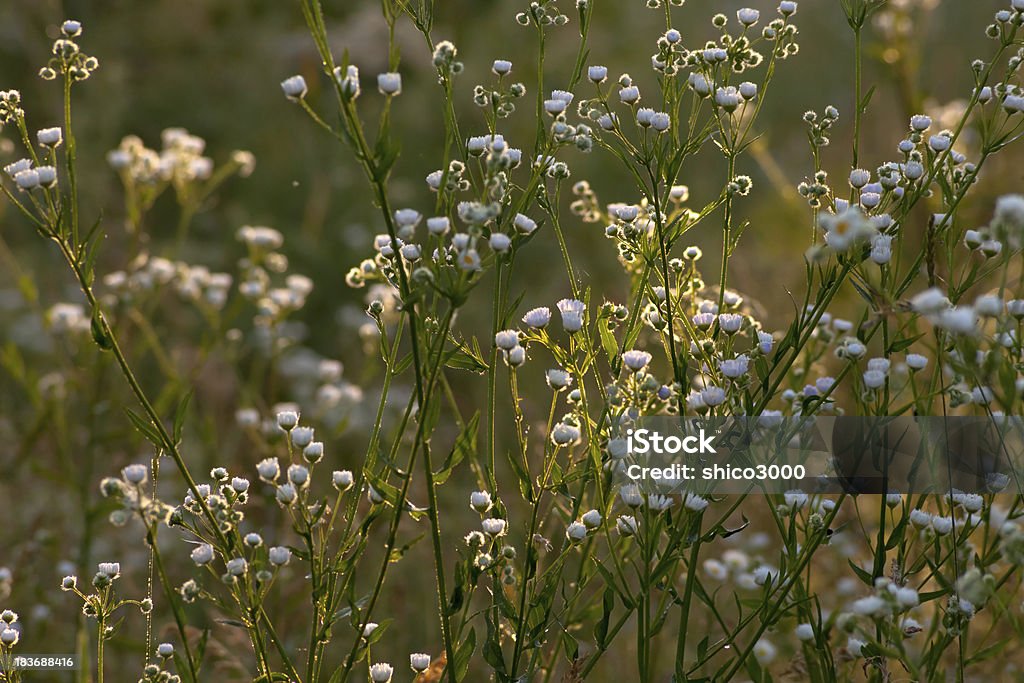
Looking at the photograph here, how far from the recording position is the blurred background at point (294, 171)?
3.10 metres

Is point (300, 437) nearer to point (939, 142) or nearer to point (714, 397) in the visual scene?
point (714, 397)

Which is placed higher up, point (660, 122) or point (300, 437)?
point (660, 122)

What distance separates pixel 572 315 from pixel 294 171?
4210 millimetres

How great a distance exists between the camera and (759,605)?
166cm

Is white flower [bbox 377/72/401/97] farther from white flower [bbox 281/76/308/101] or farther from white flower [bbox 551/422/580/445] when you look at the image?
white flower [bbox 551/422/580/445]

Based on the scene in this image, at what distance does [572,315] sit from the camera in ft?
5.07

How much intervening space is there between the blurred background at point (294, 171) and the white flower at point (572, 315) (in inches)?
43.5

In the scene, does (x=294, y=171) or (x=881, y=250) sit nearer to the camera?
(x=881, y=250)

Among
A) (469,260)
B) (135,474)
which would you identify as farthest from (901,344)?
(135,474)

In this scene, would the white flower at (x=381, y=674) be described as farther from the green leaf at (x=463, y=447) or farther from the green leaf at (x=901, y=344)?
the green leaf at (x=901, y=344)

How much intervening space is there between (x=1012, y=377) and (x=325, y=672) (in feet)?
6.18

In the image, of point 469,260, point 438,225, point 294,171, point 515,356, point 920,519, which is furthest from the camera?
point 294,171

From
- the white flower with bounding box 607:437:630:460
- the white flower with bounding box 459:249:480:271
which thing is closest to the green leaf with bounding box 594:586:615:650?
the white flower with bounding box 607:437:630:460

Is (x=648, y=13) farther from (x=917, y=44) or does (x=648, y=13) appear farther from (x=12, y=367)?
(x=12, y=367)
